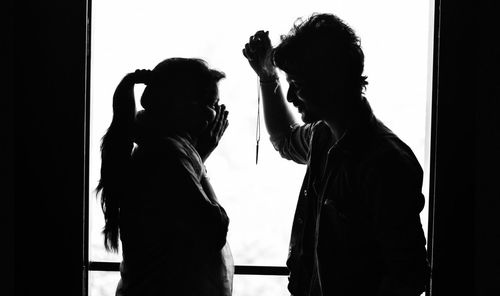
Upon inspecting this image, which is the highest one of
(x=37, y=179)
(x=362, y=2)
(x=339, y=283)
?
(x=362, y=2)

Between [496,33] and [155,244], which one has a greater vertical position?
[496,33]

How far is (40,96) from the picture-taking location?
129 cm

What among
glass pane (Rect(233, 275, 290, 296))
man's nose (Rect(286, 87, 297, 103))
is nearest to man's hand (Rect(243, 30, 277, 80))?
man's nose (Rect(286, 87, 297, 103))

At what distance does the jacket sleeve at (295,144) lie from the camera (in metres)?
1.30

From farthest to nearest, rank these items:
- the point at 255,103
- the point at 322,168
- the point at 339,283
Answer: the point at 255,103, the point at 322,168, the point at 339,283

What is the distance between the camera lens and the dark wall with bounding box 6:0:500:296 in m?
1.27

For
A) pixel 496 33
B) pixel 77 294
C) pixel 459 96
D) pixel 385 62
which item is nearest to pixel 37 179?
pixel 77 294

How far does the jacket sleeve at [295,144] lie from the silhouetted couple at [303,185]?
3 centimetres

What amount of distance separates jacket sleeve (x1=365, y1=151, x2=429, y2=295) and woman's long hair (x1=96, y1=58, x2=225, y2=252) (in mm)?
444

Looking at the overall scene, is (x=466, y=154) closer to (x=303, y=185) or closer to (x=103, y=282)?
(x=303, y=185)

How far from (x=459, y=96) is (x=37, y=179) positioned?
3.38 feet

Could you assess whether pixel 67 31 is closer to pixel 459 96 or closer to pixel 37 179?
pixel 37 179

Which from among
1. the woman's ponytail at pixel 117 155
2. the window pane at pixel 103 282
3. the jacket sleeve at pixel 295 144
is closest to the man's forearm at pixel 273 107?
the jacket sleeve at pixel 295 144

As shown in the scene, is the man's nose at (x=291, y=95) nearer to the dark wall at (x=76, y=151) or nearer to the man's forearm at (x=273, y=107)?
the man's forearm at (x=273, y=107)
